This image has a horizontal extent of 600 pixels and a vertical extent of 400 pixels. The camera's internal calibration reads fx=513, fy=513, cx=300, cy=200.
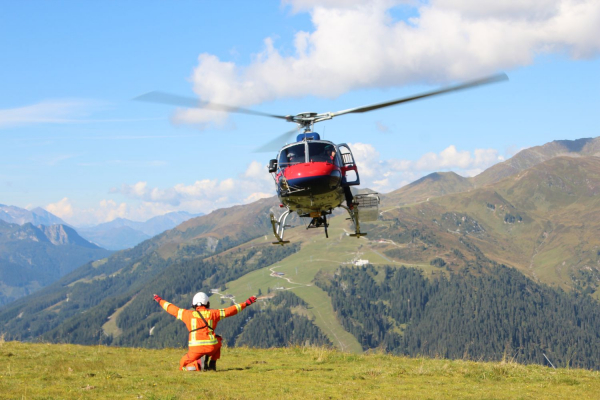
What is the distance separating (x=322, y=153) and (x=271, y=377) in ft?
45.5

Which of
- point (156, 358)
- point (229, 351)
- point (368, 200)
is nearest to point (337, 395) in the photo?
point (156, 358)

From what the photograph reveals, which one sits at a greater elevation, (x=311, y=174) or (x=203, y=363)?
(x=311, y=174)

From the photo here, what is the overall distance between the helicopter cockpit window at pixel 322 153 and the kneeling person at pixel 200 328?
41.2ft

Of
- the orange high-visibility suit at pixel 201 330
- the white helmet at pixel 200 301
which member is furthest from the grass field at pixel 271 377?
the white helmet at pixel 200 301

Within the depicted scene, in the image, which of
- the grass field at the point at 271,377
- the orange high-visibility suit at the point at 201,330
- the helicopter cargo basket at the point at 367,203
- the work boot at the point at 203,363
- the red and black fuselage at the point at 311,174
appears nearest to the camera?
the grass field at the point at 271,377

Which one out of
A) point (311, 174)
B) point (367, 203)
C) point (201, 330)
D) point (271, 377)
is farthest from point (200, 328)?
point (367, 203)

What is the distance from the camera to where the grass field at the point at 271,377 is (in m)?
13.0

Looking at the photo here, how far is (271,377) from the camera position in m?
16.1

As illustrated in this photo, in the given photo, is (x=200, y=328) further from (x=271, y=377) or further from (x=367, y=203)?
(x=367, y=203)

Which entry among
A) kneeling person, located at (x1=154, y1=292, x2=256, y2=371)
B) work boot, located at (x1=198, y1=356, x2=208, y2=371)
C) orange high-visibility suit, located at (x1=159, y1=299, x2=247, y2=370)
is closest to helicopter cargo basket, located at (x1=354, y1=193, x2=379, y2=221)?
kneeling person, located at (x1=154, y1=292, x2=256, y2=371)

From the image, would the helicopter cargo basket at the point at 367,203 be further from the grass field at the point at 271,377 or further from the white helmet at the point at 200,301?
the white helmet at the point at 200,301

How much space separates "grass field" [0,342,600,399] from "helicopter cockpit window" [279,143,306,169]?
990 cm

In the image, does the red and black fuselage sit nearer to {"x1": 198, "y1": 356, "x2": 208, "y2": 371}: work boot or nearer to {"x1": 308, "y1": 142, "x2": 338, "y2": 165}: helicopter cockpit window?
{"x1": 308, "y1": 142, "x2": 338, "y2": 165}: helicopter cockpit window

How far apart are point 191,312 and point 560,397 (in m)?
11.1
